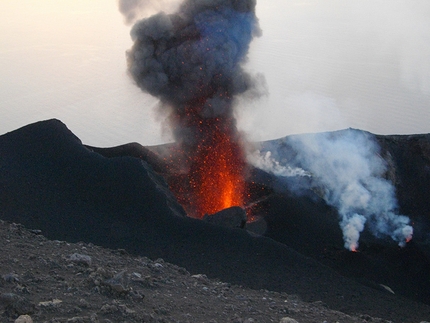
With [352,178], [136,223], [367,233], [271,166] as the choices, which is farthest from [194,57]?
[367,233]

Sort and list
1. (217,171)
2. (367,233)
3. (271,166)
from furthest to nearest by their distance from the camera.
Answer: (271,166) → (217,171) → (367,233)

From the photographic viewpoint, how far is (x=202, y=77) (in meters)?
21.9

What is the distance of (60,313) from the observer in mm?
6992

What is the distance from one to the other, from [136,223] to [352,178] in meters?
11.5

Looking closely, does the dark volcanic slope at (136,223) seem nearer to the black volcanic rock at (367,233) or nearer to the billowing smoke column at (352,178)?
the black volcanic rock at (367,233)

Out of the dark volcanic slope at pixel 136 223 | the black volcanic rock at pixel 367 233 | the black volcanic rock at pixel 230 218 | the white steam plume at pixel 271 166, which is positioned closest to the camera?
the dark volcanic slope at pixel 136 223

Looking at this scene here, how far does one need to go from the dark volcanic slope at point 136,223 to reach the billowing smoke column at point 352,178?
5.26m

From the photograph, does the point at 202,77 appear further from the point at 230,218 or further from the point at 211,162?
the point at 230,218

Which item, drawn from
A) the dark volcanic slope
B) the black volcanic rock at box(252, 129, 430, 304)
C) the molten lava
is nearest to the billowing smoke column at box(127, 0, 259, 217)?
the molten lava

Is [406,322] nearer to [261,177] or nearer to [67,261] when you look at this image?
[67,261]

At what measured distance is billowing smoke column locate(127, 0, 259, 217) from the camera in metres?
21.8

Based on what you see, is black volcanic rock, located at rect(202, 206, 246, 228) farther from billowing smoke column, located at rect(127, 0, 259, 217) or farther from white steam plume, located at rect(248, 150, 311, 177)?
white steam plume, located at rect(248, 150, 311, 177)

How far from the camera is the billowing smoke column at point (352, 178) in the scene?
20266 mm

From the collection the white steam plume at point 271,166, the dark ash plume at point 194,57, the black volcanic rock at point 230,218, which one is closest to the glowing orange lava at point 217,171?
the white steam plume at point 271,166
